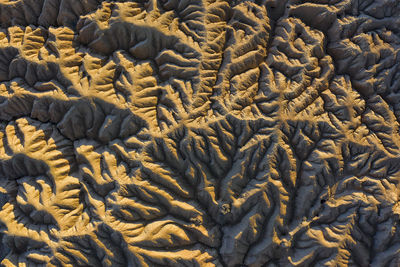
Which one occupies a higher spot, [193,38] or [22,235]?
[193,38]

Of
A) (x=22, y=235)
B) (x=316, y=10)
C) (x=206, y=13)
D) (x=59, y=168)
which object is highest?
(x=316, y=10)

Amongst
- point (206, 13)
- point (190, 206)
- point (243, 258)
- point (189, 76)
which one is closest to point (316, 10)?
point (206, 13)

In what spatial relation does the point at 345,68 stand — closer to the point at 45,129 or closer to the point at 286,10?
the point at 286,10

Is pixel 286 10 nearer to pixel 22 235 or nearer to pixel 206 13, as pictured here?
pixel 206 13

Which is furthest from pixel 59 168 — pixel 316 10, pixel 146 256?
pixel 316 10

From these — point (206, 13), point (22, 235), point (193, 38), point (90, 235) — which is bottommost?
point (22, 235)

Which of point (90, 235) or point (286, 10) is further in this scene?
point (286, 10)
